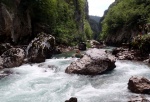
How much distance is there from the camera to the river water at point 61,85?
1180 cm

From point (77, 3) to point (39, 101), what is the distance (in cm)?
4653

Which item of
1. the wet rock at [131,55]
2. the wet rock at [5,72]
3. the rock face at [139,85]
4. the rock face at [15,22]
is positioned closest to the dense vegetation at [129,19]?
the wet rock at [131,55]

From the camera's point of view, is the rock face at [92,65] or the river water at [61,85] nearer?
the river water at [61,85]

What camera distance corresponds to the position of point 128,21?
46969 millimetres

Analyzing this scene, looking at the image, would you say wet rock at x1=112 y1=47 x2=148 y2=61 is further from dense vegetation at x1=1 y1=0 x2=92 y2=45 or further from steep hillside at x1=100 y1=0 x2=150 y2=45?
steep hillside at x1=100 y1=0 x2=150 y2=45

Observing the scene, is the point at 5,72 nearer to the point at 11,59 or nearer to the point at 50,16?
the point at 11,59

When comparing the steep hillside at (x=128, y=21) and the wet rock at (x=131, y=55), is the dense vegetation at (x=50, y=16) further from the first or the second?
the wet rock at (x=131, y=55)

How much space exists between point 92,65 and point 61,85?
11.1 feet

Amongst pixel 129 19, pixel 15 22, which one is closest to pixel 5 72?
pixel 15 22

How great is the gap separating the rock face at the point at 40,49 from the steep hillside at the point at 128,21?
19.3 m

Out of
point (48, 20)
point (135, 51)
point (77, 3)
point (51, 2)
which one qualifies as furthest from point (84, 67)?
point (77, 3)

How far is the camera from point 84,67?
16.6 m

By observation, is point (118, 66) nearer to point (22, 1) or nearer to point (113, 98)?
point (113, 98)

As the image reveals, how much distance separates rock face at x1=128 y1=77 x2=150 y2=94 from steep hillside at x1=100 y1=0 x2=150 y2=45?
2765 cm
